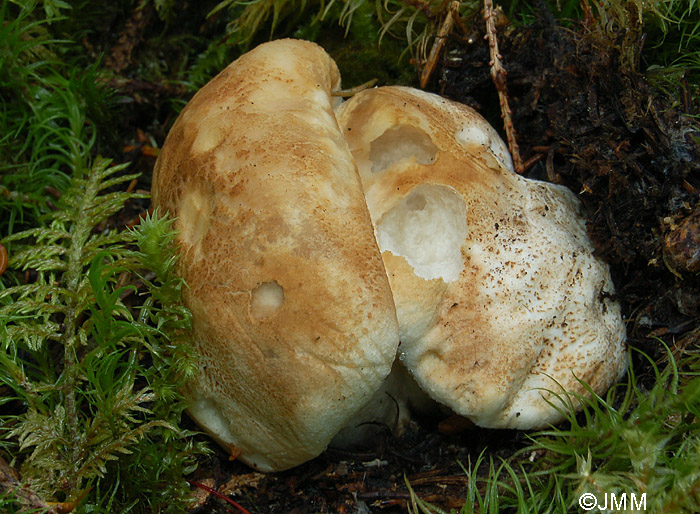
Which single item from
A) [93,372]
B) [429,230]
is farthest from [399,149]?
[93,372]

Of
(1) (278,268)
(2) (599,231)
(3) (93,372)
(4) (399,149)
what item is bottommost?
(3) (93,372)

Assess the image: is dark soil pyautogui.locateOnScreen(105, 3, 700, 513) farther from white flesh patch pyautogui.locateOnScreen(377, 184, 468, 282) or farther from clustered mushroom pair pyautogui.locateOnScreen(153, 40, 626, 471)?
white flesh patch pyautogui.locateOnScreen(377, 184, 468, 282)

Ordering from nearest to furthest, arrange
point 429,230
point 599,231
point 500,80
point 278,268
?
point 278,268 → point 429,230 → point 599,231 → point 500,80

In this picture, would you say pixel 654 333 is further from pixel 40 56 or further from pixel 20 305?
pixel 40 56

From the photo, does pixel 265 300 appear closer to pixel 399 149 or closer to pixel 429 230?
pixel 429 230

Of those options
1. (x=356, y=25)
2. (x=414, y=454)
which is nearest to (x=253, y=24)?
(x=356, y=25)

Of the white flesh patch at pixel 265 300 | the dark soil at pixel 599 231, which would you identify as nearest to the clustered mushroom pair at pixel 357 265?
the white flesh patch at pixel 265 300
